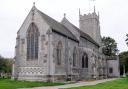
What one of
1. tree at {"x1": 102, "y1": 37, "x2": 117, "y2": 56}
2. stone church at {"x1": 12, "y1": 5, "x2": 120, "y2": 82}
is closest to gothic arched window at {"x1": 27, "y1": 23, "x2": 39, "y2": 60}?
stone church at {"x1": 12, "y1": 5, "x2": 120, "y2": 82}

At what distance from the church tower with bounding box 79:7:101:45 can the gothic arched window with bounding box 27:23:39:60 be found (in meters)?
30.7

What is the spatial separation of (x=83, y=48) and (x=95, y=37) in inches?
Result: 659

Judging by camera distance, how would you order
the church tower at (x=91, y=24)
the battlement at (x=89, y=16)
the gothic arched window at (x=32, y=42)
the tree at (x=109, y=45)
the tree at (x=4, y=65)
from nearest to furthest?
the gothic arched window at (x=32, y=42) → the tree at (x=4, y=65) → the church tower at (x=91, y=24) → the battlement at (x=89, y=16) → the tree at (x=109, y=45)

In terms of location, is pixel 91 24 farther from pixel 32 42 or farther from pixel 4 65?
pixel 32 42

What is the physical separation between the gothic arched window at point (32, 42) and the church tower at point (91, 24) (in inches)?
1209

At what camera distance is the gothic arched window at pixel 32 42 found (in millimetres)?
40844

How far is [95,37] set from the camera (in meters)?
69.8

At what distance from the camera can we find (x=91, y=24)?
2756 inches

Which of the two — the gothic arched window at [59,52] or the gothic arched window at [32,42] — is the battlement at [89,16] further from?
the gothic arched window at [32,42]

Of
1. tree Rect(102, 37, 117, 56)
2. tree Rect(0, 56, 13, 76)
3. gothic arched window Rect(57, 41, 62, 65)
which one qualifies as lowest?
tree Rect(0, 56, 13, 76)

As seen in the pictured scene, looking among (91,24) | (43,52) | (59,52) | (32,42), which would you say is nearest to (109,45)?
(91,24)

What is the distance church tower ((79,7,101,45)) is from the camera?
69688 mm

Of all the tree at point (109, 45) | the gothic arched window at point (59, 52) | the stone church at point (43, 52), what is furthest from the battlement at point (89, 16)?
the gothic arched window at point (59, 52)

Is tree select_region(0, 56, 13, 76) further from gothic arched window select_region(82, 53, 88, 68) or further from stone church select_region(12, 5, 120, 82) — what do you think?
stone church select_region(12, 5, 120, 82)
